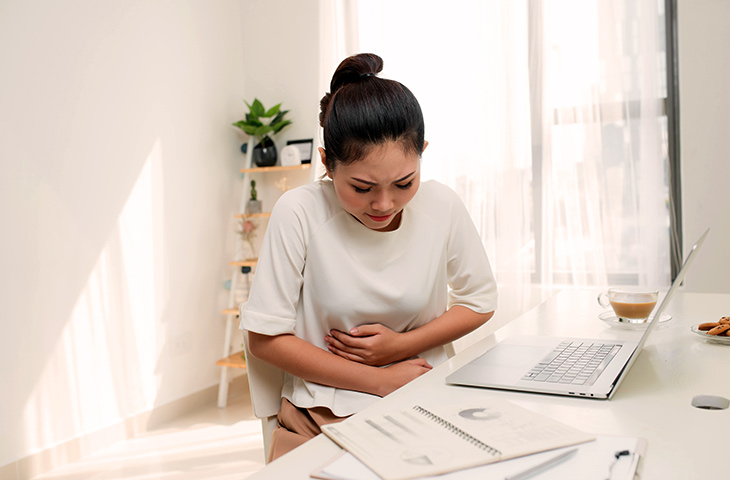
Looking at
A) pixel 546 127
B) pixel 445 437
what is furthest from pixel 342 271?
pixel 546 127

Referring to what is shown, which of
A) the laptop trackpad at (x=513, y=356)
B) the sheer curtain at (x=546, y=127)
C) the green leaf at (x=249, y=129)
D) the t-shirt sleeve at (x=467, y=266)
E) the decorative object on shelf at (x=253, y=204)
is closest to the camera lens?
the laptop trackpad at (x=513, y=356)

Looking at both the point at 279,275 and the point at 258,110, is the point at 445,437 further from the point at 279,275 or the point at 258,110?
the point at 258,110

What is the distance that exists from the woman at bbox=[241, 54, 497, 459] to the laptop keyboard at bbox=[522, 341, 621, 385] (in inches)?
10.7

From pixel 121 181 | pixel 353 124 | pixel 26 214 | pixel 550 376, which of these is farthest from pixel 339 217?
pixel 121 181

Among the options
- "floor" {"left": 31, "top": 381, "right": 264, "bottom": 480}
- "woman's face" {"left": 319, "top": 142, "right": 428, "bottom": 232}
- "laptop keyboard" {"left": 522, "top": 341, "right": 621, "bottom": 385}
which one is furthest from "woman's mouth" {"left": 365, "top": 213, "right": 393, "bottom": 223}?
"floor" {"left": 31, "top": 381, "right": 264, "bottom": 480}

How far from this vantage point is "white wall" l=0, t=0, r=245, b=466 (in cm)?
229

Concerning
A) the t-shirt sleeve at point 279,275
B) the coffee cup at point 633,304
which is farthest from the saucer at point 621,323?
the t-shirt sleeve at point 279,275

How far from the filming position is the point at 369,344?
1137mm

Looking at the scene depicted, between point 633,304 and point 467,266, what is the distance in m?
Answer: 0.36

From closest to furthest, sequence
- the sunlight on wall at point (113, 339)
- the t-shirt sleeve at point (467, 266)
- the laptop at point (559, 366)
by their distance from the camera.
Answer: the laptop at point (559, 366) → the t-shirt sleeve at point (467, 266) → the sunlight on wall at point (113, 339)

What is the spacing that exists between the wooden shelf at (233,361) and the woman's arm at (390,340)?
195cm

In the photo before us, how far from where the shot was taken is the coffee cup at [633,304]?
4.14 ft

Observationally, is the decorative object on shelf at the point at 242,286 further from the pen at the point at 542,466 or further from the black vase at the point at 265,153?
the pen at the point at 542,466

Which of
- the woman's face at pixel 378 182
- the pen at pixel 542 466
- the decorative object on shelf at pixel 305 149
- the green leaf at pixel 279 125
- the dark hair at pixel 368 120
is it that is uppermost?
the green leaf at pixel 279 125
